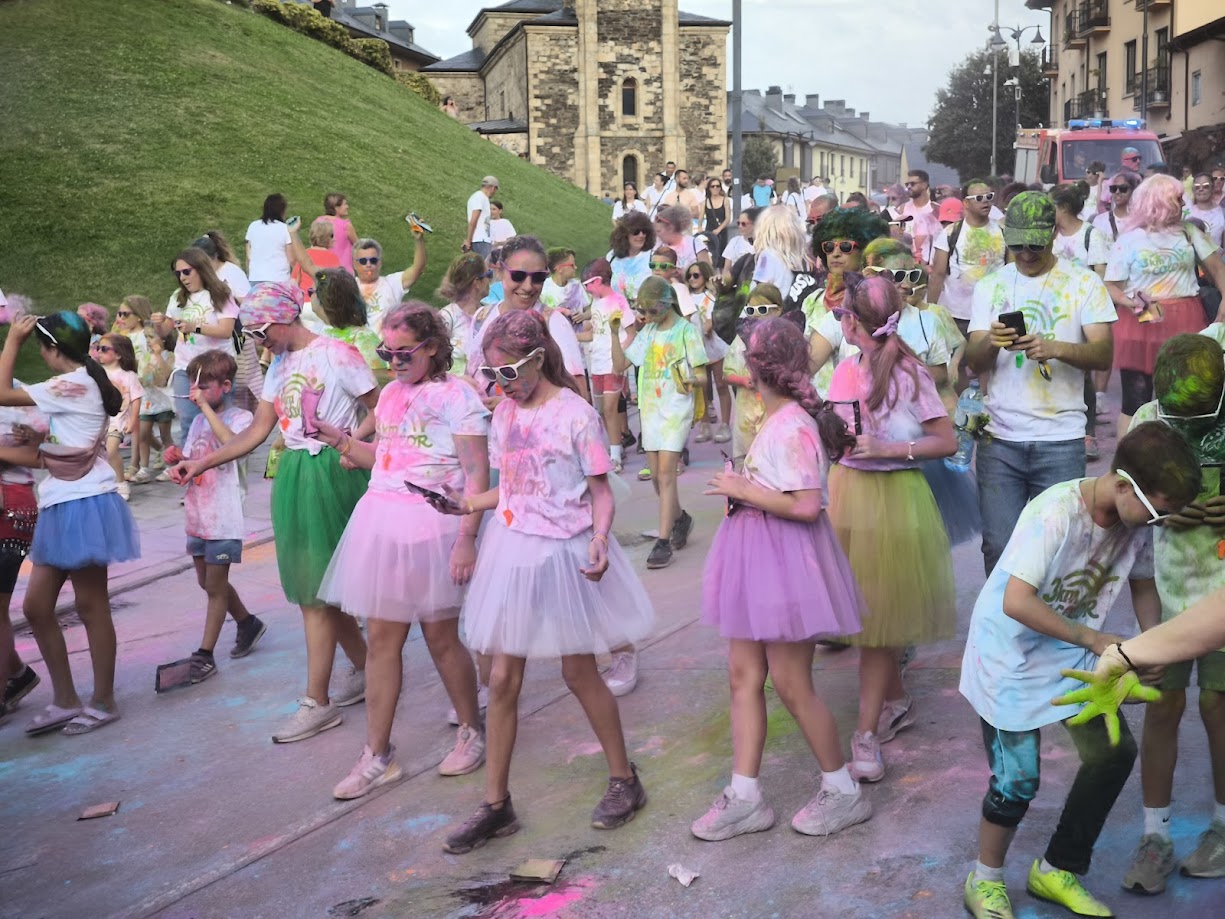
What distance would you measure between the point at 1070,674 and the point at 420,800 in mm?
2869

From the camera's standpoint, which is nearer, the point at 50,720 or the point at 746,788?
the point at 746,788

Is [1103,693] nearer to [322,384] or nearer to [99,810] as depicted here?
[322,384]

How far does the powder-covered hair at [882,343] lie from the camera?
15.9 feet

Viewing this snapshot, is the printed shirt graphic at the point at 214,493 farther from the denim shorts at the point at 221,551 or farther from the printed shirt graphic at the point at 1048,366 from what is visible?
the printed shirt graphic at the point at 1048,366

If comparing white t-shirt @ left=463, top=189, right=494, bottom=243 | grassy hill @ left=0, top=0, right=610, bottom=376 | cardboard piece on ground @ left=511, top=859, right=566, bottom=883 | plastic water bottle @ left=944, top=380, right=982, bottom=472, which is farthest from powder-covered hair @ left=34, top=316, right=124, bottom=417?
grassy hill @ left=0, top=0, right=610, bottom=376

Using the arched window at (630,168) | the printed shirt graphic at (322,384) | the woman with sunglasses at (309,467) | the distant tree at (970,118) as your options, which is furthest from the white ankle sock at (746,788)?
the distant tree at (970,118)

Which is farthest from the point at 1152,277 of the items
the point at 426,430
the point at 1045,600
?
the point at 1045,600

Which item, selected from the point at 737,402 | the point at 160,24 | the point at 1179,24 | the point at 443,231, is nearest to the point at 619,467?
the point at 737,402

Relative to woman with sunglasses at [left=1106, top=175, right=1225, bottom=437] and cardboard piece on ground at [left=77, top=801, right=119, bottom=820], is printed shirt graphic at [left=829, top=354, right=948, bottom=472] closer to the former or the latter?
cardboard piece on ground at [left=77, top=801, right=119, bottom=820]

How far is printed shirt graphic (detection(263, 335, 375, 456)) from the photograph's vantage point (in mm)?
5652

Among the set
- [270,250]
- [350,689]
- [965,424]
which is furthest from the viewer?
[270,250]

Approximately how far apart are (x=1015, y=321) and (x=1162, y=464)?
186 centimetres

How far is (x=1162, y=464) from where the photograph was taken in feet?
10.5

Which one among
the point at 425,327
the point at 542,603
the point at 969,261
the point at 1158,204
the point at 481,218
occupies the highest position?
the point at 481,218
